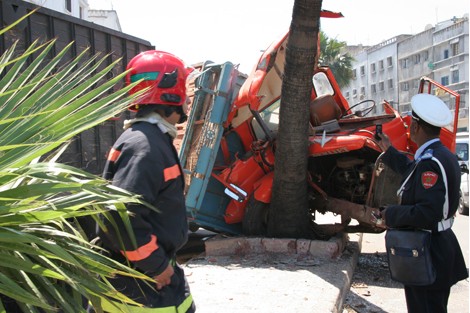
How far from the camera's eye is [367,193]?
6270 millimetres

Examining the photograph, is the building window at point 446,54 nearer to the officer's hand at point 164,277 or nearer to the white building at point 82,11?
the white building at point 82,11

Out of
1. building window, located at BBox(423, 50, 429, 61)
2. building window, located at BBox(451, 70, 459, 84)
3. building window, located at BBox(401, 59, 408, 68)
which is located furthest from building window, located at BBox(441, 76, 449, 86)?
building window, located at BBox(401, 59, 408, 68)

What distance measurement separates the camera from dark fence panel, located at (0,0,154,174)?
5.60 meters

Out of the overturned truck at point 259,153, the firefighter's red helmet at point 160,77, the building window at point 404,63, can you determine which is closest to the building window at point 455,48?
the building window at point 404,63

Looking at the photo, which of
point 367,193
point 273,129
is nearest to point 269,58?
point 273,129

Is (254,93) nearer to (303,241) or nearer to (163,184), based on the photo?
(303,241)

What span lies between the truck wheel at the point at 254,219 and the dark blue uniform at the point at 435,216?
3.14 m

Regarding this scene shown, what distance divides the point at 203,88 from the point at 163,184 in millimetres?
4364

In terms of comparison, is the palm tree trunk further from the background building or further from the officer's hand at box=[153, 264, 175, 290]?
the background building

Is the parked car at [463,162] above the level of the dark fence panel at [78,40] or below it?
below

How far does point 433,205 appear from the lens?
3182mm

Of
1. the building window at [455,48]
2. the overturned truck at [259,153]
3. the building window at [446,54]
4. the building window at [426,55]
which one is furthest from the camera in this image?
the building window at [426,55]

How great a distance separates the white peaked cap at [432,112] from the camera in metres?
3.41

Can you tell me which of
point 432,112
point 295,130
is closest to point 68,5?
point 295,130
